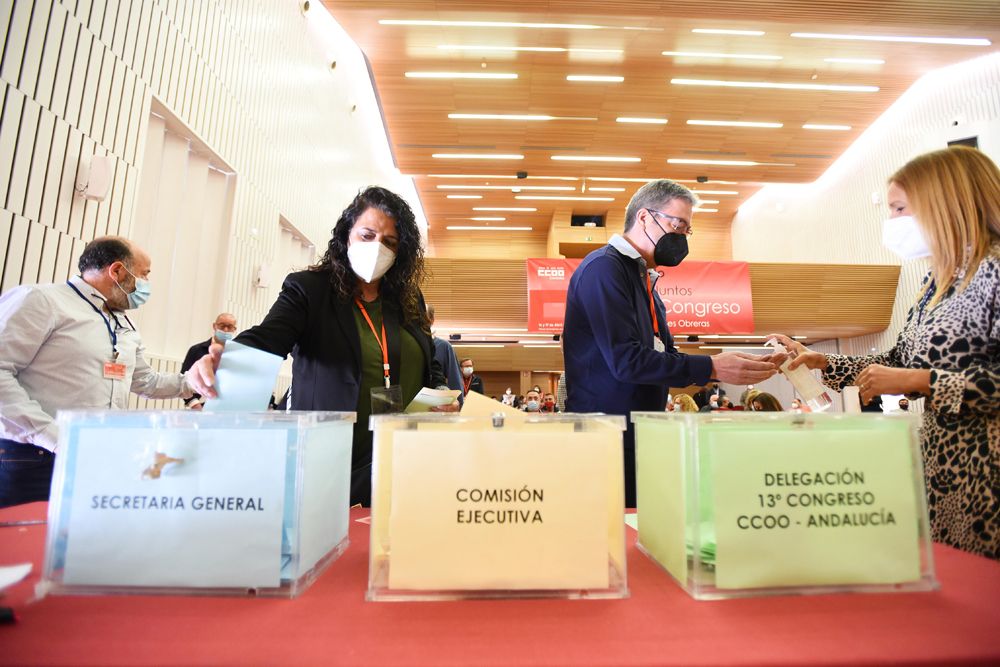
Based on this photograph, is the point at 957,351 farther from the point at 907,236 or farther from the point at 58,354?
the point at 58,354

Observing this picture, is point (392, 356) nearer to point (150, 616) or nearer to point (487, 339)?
point (150, 616)

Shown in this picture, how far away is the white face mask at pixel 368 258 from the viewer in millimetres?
1475

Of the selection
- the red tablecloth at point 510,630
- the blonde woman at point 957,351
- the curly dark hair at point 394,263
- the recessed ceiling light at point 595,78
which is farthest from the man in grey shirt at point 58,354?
the recessed ceiling light at point 595,78

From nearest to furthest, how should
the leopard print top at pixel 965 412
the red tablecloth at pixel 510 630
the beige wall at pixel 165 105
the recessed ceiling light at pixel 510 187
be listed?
the red tablecloth at pixel 510 630 → the leopard print top at pixel 965 412 → the beige wall at pixel 165 105 → the recessed ceiling light at pixel 510 187

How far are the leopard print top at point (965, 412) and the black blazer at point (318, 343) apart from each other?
1330 millimetres

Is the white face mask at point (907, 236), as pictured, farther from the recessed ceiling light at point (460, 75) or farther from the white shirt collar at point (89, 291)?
the recessed ceiling light at point (460, 75)

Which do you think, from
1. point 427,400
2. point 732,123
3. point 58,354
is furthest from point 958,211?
point 732,123

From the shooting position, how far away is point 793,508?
2.01 ft

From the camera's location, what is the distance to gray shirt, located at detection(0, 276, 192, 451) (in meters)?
1.83

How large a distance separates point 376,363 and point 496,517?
94 centimetres

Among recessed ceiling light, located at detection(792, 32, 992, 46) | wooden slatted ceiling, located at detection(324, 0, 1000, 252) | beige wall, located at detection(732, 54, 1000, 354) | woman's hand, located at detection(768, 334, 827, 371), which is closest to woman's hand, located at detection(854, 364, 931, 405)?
woman's hand, located at detection(768, 334, 827, 371)

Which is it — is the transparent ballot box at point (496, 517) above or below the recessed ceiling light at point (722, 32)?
below

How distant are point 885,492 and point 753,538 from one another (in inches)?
7.7

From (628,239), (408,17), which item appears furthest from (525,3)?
(628,239)
